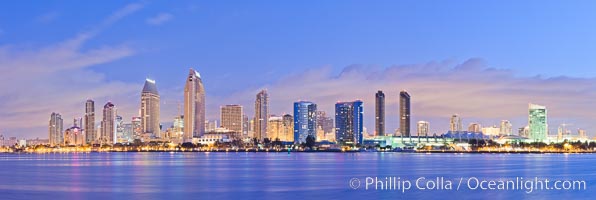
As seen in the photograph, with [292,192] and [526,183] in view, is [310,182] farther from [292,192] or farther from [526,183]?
[526,183]

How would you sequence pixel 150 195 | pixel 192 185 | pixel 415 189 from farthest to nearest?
pixel 192 185, pixel 415 189, pixel 150 195

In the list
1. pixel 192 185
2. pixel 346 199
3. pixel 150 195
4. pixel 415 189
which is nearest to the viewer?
pixel 346 199

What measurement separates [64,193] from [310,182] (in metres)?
17.3

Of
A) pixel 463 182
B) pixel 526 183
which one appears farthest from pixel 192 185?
pixel 526 183

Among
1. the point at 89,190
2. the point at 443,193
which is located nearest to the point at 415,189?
the point at 443,193

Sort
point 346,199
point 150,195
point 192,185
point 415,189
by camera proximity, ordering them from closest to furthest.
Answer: point 346,199, point 150,195, point 415,189, point 192,185

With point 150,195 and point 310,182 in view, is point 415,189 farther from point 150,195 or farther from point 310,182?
point 150,195

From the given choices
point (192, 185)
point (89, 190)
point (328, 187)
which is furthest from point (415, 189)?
point (89, 190)

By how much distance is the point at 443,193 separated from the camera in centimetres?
4356

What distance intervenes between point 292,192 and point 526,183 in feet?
62.1

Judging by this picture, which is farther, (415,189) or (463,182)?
(463,182)

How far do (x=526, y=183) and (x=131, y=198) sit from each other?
2838cm

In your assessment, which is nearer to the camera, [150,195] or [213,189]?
[150,195]

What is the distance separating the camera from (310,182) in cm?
5447
